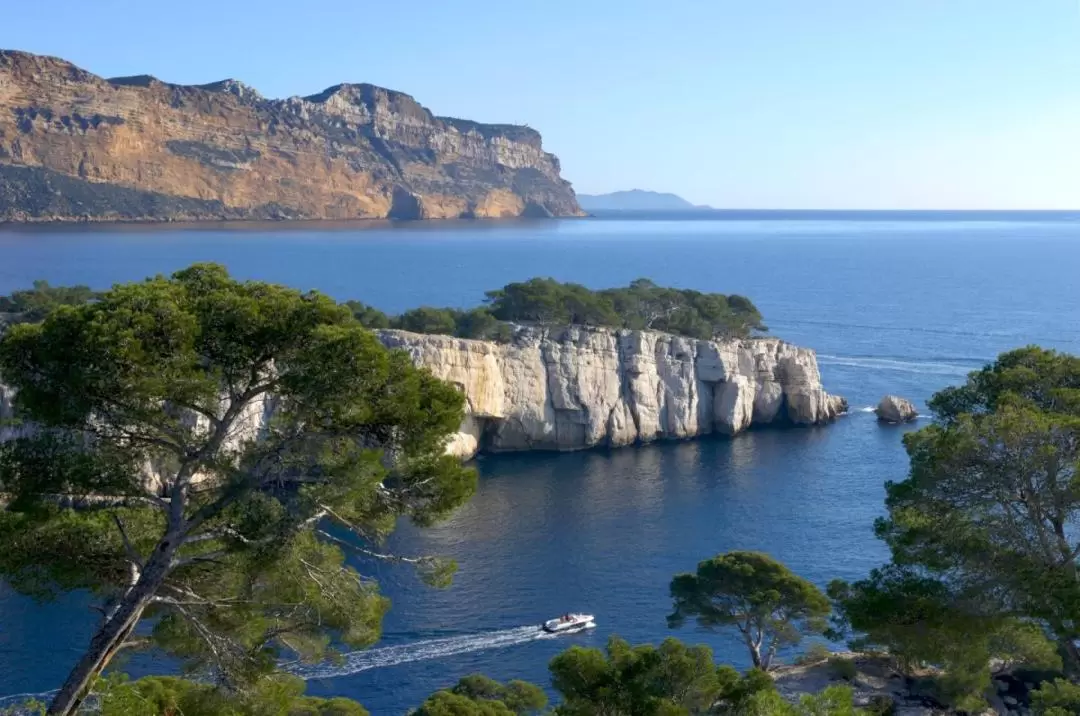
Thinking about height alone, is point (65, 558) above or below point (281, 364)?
below

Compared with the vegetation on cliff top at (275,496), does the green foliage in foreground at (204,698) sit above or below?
below

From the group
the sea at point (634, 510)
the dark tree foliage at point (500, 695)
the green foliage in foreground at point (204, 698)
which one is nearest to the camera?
the green foliage in foreground at point (204, 698)

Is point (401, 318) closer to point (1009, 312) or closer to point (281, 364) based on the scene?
point (281, 364)

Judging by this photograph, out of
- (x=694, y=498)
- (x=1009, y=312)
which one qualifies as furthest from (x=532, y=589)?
(x=1009, y=312)

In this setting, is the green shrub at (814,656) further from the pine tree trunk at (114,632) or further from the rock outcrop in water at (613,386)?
the rock outcrop in water at (613,386)

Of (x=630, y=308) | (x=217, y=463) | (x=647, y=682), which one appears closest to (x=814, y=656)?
(x=647, y=682)

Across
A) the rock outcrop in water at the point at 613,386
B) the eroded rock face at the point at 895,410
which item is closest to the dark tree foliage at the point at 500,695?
the rock outcrop in water at the point at 613,386

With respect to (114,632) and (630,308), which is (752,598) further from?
(630,308)
